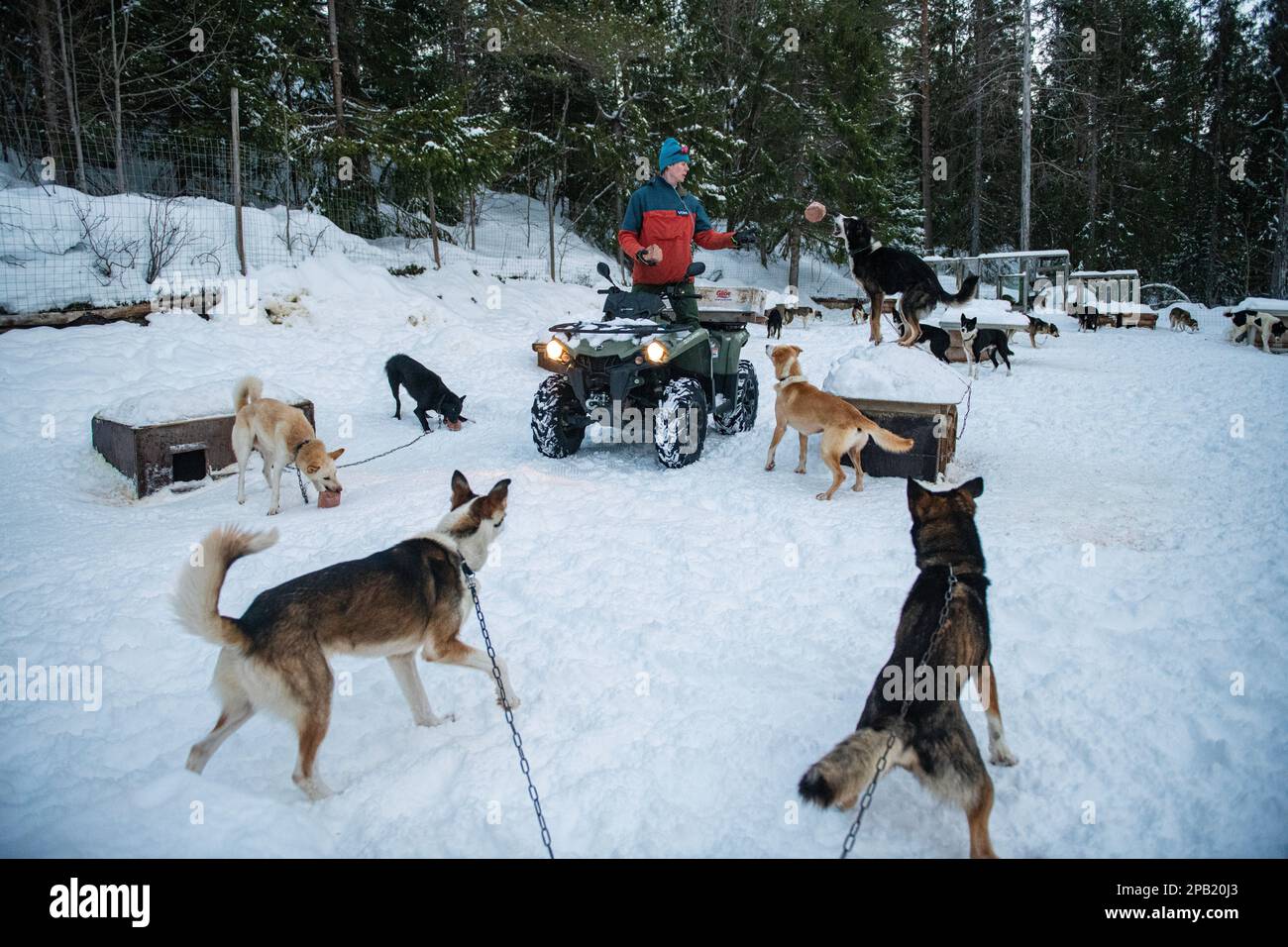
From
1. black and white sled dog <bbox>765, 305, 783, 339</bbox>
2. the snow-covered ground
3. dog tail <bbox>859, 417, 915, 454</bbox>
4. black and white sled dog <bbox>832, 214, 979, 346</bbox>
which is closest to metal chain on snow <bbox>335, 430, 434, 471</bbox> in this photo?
the snow-covered ground

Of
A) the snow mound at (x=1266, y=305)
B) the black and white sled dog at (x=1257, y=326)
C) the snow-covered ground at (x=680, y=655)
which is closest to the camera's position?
the snow-covered ground at (x=680, y=655)

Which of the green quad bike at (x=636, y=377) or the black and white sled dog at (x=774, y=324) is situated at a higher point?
the black and white sled dog at (x=774, y=324)

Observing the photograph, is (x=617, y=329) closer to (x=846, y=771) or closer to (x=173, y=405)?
(x=173, y=405)

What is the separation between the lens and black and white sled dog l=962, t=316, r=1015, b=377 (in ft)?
38.3

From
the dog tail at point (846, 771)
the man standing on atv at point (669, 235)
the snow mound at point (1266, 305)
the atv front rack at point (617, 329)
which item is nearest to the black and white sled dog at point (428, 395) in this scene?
the atv front rack at point (617, 329)

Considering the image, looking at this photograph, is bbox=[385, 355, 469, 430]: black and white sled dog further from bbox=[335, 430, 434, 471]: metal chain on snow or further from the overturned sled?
the overturned sled

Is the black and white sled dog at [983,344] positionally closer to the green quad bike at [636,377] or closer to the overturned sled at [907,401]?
the overturned sled at [907,401]

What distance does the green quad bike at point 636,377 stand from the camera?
239 inches

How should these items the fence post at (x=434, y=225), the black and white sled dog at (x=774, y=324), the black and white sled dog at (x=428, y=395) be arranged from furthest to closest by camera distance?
the black and white sled dog at (x=774, y=324) → the fence post at (x=434, y=225) → the black and white sled dog at (x=428, y=395)

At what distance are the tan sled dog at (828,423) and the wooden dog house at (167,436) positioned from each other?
505cm

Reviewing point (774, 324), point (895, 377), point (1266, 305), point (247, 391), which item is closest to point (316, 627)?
point (247, 391)

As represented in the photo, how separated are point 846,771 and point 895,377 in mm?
4736

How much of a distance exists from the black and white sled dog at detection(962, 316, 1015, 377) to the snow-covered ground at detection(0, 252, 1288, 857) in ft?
14.9

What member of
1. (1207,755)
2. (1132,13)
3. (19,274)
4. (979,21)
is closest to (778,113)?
(979,21)
